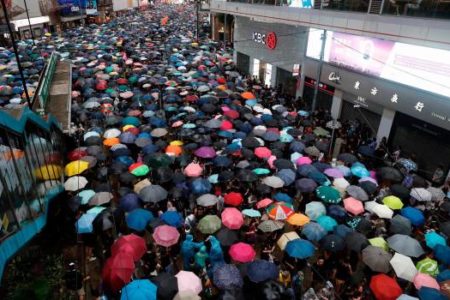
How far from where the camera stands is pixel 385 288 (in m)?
7.29

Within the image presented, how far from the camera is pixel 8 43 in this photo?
119 feet

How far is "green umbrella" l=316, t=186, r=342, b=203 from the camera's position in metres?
10.2

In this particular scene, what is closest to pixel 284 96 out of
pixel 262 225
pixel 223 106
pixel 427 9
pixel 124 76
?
pixel 223 106

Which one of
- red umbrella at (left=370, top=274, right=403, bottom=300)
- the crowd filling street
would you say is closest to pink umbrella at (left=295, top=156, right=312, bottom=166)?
the crowd filling street

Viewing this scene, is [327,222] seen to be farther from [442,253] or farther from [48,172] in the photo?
[48,172]

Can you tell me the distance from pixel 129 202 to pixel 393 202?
7.79 m

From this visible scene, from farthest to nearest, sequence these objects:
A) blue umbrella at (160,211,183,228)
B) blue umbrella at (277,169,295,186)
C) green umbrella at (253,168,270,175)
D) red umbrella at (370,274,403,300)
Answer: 1. green umbrella at (253,168,270,175)
2. blue umbrella at (277,169,295,186)
3. blue umbrella at (160,211,183,228)
4. red umbrella at (370,274,403,300)

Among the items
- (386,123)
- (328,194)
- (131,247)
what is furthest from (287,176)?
(386,123)

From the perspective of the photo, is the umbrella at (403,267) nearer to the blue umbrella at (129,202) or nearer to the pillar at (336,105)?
the blue umbrella at (129,202)

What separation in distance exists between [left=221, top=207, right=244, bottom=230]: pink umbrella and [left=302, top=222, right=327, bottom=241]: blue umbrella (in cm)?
170

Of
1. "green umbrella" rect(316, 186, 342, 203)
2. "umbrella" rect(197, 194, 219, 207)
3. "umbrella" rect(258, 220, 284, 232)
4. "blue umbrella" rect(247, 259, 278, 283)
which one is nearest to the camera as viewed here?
"blue umbrella" rect(247, 259, 278, 283)

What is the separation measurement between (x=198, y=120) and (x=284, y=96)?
8.11 m

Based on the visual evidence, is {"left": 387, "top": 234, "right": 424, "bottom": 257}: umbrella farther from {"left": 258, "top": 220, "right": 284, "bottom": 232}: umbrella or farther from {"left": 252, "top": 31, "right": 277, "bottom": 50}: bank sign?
{"left": 252, "top": 31, "right": 277, "bottom": 50}: bank sign

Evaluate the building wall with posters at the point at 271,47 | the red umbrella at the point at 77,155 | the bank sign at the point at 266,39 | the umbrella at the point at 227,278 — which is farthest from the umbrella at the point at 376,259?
the bank sign at the point at 266,39
